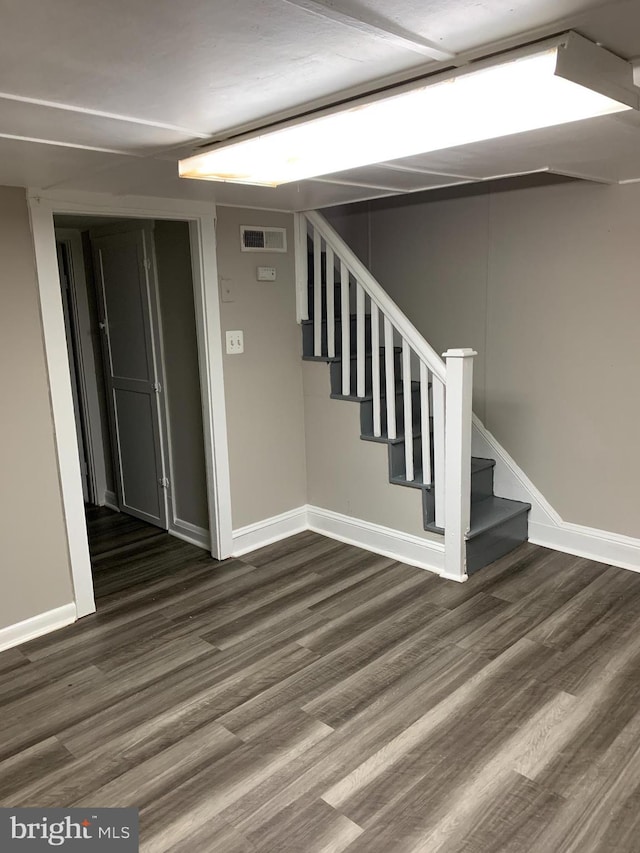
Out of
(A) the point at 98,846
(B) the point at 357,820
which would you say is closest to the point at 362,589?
(B) the point at 357,820

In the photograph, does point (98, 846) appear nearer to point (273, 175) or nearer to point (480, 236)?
point (273, 175)

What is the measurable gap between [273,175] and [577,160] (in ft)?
4.32

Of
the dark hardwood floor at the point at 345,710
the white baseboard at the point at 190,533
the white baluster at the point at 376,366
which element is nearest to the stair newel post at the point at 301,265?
the white baluster at the point at 376,366

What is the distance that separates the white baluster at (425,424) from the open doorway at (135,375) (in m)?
1.36

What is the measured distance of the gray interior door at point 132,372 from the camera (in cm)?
425

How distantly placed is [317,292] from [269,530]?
155 cm

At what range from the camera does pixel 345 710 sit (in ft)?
8.28

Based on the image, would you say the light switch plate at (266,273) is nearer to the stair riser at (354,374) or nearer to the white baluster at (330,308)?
the white baluster at (330,308)

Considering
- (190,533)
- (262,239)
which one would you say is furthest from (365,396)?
(190,533)

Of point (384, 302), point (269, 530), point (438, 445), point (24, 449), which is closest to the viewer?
point (24, 449)

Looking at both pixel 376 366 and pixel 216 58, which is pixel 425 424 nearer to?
pixel 376 366

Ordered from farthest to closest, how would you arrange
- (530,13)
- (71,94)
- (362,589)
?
(362,589) < (71,94) < (530,13)

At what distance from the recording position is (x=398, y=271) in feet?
14.8

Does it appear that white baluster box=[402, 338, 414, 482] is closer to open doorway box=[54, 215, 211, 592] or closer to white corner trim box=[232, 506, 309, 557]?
white corner trim box=[232, 506, 309, 557]
